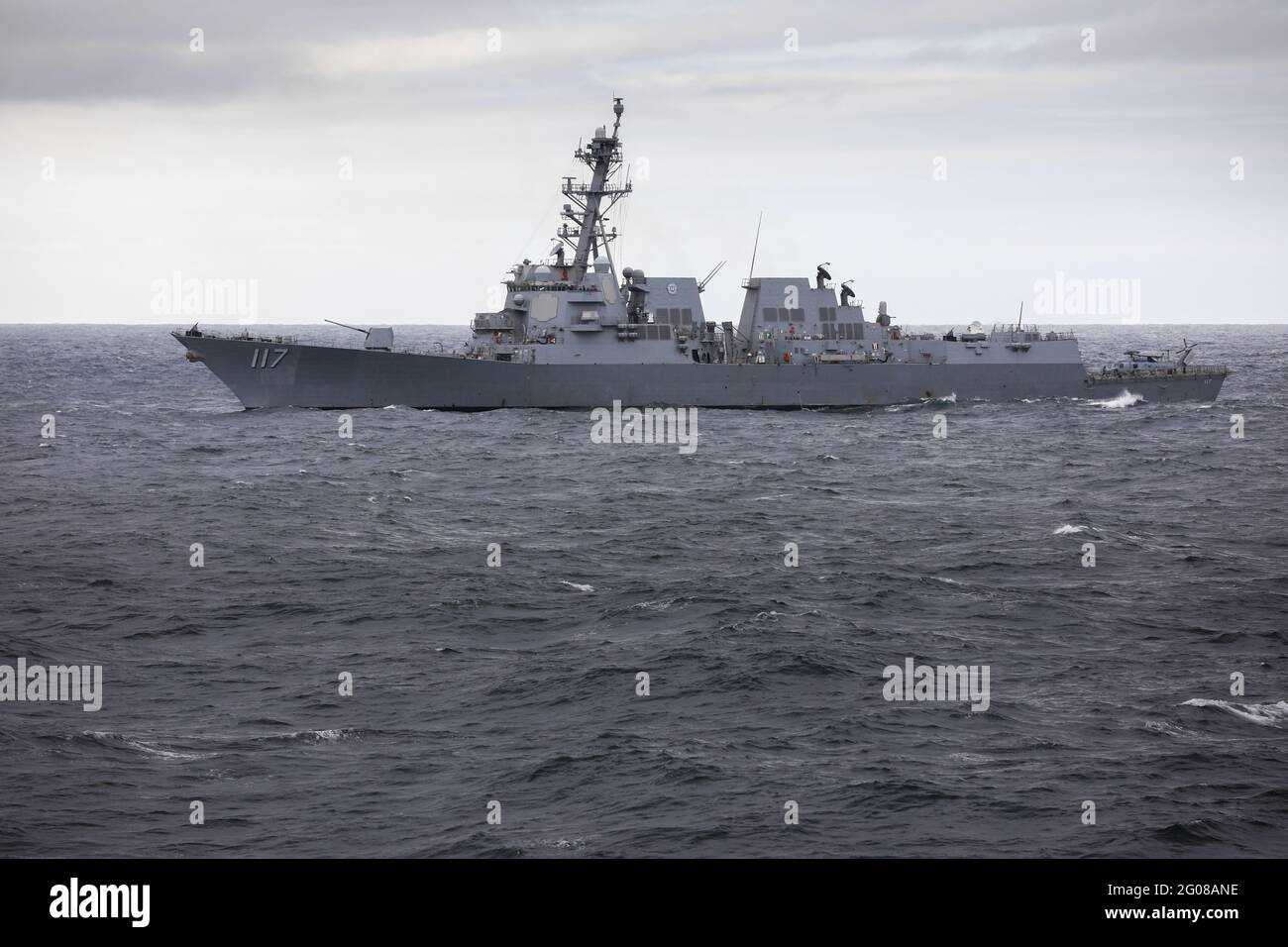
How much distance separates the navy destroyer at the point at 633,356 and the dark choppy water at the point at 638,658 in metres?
13.4

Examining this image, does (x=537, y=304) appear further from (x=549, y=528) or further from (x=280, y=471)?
(x=549, y=528)

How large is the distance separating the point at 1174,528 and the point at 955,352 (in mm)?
29563

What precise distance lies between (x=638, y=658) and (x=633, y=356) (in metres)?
34.5

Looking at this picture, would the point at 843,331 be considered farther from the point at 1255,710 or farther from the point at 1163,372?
the point at 1255,710

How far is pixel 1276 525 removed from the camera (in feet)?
95.2

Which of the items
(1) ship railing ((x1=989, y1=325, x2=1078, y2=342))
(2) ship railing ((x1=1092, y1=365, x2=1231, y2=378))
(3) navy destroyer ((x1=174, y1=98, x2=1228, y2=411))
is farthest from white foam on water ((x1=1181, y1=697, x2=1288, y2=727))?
(2) ship railing ((x1=1092, y1=365, x2=1231, y2=378))

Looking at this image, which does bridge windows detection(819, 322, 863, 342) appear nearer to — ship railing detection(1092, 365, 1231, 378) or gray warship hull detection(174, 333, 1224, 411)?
gray warship hull detection(174, 333, 1224, 411)

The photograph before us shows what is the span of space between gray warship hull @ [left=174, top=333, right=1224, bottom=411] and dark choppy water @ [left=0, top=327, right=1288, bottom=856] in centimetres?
1299

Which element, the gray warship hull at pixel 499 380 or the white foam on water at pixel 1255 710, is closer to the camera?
the white foam on water at pixel 1255 710

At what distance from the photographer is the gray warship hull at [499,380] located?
50.1 meters

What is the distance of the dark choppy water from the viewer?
1250 centimetres

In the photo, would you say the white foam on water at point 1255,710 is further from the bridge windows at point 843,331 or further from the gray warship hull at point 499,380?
the bridge windows at point 843,331

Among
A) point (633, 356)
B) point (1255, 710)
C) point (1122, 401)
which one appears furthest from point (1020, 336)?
point (1255, 710)

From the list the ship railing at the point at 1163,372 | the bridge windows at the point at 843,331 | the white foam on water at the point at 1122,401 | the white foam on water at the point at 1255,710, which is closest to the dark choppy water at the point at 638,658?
the white foam on water at the point at 1255,710
